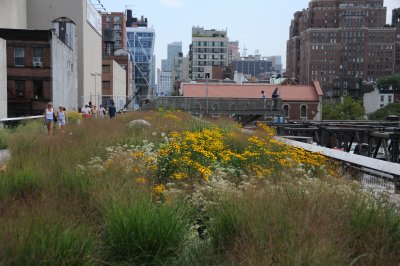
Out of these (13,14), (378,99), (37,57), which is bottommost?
(378,99)

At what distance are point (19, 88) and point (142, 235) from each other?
139 ft

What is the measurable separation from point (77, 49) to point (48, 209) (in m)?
65.7

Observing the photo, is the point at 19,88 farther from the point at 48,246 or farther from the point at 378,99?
the point at 378,99

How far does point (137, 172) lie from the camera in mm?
8086

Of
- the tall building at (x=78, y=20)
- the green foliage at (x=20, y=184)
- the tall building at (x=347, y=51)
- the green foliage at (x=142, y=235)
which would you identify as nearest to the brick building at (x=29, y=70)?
the tall building at (x=78, y=20)

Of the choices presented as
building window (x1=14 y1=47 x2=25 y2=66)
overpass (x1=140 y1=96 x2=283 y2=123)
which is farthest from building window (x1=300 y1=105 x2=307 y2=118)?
building window (x1=14 y1=47 x2=25 y2=66)

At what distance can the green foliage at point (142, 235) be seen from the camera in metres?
5.02

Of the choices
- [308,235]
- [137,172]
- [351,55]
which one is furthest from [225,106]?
[351,55]

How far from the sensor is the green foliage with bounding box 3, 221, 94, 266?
390cm

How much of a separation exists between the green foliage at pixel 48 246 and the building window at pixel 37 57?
4240 centimetres

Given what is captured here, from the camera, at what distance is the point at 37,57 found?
44.6m

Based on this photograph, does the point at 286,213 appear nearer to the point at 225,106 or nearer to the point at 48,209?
the point at 48,209

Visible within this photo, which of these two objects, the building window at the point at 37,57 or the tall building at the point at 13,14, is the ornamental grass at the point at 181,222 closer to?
the building window at the point at 37,57

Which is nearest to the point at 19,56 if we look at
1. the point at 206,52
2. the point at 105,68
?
the point at 105,68
